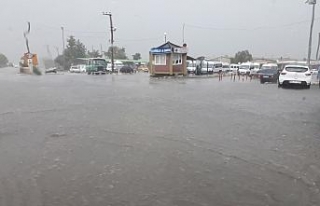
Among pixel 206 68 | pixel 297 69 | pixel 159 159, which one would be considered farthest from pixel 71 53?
pixel 159 159

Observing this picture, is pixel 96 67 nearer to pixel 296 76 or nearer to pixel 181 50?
pixel 181 50

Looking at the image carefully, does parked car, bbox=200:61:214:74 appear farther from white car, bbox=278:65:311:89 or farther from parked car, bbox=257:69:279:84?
white car, bbox=278:65:311:89

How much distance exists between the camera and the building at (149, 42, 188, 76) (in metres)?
47.2

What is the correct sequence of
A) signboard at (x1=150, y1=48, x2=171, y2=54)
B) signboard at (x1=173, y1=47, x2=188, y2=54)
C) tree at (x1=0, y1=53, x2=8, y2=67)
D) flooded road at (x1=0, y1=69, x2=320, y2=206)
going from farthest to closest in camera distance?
tree at (x1=0, y1=53, x2=8, y2=67) < signboard at (x1=173, y1=47, x2=188, y2=54) < signboard at (x1=150, y1=48, x2=171, y2=54) < flooded road at (x1=0, y1=69, x2=320, y2=206)

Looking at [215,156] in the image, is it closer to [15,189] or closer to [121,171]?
[121,171]

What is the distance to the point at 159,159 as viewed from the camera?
7316 millimetres

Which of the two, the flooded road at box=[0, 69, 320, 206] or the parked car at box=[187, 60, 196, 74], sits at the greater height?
the flooded road at box=[0, 69, 320, 206]

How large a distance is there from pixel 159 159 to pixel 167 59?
4040 centimetres

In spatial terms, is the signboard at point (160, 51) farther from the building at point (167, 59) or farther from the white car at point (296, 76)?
the white car at point (296, 76)

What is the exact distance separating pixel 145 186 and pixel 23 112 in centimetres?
916

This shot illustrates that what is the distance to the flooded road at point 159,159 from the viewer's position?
5.41 m

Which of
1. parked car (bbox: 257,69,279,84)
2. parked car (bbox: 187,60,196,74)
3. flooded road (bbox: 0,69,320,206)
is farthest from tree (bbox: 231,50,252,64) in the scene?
flooded road (bbox: 0,69,320,206)

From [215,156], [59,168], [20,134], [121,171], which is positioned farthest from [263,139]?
[20,134]

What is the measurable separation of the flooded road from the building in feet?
112
